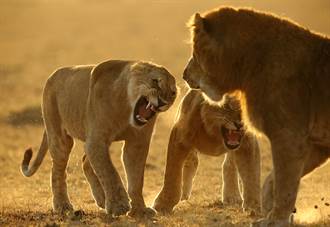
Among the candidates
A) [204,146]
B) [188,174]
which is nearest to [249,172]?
[204,146]

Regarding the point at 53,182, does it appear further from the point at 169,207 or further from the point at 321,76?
the point at 321,76

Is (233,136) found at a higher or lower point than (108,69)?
lower

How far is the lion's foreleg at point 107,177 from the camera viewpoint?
6.87 m

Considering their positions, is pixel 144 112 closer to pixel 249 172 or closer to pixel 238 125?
pixel 238 125

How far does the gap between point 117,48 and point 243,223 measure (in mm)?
25156

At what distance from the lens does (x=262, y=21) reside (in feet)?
20.6

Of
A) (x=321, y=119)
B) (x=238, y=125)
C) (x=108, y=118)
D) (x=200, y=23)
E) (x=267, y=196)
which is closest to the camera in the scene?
(x=321, y=119)

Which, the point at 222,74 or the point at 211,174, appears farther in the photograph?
the point at 211,174

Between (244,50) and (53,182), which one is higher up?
(244,50)

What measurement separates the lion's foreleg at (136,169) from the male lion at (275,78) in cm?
114

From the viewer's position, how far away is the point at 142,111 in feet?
23.0

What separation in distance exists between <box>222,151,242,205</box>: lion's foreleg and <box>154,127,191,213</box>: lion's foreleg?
0.90m

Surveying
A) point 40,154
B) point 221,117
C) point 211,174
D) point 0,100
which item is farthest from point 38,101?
point 221,117

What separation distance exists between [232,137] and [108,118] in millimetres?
1329
